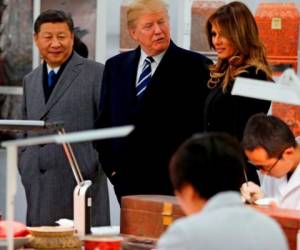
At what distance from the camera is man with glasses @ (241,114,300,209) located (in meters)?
4.14

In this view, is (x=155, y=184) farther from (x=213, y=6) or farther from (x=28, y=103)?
(x=213, y=6)

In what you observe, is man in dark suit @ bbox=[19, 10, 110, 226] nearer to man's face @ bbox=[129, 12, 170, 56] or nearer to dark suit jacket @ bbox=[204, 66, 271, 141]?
man's face @ bbox=[129, 12, 170, 56]

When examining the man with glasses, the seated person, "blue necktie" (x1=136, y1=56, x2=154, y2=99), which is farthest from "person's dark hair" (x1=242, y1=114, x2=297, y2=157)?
the seated person

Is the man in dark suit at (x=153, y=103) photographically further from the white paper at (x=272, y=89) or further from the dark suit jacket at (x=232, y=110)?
the white paper at (x=272, y=89)

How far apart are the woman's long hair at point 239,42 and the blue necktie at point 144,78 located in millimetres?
430

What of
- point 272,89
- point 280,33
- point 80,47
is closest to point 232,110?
point 272,89

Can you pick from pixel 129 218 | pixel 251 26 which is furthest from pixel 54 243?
pixel 251 26

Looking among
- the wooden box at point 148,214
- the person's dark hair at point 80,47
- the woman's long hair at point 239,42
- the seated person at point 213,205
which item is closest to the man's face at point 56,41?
the person's dark hair at point 80,47

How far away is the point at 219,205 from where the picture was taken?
2580 millimetres

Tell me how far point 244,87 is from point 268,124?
98 centimetres

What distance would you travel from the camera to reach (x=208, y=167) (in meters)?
2.60

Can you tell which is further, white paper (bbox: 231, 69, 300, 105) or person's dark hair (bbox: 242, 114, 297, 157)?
person's dark hair (bbox: 242, 114, 297, 157)

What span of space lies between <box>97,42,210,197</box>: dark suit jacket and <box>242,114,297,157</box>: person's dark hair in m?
0.80

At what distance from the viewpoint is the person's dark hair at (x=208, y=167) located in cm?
260
